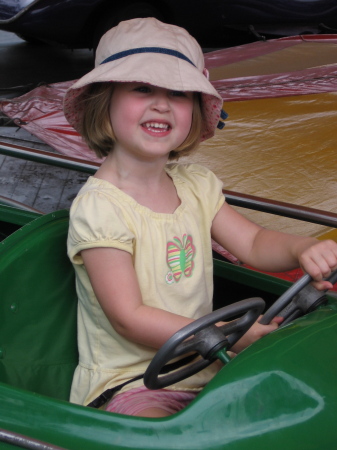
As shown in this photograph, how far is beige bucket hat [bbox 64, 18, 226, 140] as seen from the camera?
A: 4.65 ft

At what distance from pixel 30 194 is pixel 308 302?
2520 millimetres

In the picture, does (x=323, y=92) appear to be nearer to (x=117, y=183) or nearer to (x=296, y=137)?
(x=296, y=137)

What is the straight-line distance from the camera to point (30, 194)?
3.71 meters

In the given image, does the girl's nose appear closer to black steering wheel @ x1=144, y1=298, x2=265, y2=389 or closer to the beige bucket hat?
the beige bucket hat

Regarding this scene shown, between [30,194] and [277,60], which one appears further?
[277,60]

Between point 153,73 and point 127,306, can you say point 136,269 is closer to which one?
point 127,306

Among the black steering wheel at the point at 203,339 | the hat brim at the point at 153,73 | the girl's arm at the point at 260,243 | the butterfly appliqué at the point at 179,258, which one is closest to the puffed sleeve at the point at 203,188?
the girl's arm at the point at 260,243

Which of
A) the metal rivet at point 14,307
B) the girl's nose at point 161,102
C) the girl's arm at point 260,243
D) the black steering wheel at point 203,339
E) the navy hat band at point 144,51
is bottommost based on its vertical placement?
the metal rivet at point 14,307

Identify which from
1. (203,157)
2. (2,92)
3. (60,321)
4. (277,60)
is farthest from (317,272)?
(2,92)

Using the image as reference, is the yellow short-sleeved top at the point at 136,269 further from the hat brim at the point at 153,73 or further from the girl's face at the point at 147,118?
the hat brim at the point at 153,73

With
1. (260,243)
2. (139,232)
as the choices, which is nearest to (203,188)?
(260,243)

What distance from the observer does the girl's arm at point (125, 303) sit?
1368 mm

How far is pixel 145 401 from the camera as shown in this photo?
1.38 m

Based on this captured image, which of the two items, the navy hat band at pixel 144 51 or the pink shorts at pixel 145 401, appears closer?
the pink shorts at pixel 145 401
